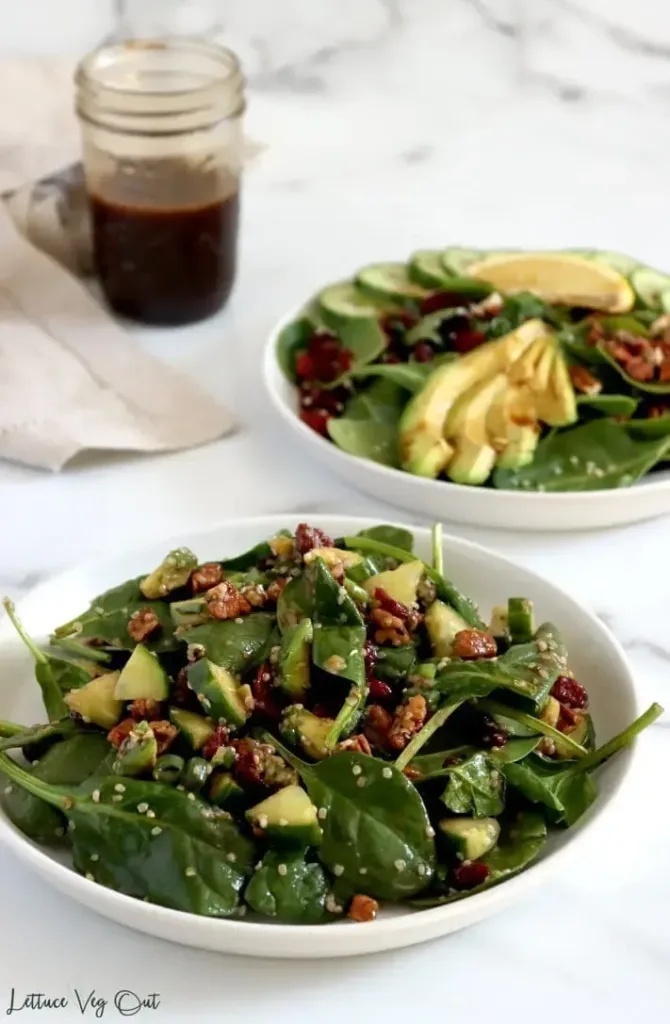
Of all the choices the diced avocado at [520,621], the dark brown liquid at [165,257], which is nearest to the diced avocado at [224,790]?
the diced avocado at [520,621]

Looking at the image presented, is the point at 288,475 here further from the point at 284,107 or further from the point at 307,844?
the point at 284,107

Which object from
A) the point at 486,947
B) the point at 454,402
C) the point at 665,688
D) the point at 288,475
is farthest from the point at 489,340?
the point at 486,947

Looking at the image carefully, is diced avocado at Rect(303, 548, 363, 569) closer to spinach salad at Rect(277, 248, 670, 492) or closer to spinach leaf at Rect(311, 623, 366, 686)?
spinach leaf at Rect(311, 623, 366, 686)

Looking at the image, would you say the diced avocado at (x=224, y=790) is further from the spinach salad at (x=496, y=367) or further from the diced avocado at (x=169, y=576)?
the spinach salad at (x=496, y=367)

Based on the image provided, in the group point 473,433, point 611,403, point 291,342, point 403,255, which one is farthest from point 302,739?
point 403,255

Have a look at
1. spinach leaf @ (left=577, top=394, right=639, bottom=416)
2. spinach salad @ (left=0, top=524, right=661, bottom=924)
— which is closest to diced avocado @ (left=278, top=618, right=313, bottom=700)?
spinach salad @ (left=0, top=524, right=661, bottom=924)

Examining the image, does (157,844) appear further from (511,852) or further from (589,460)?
(589,460)
